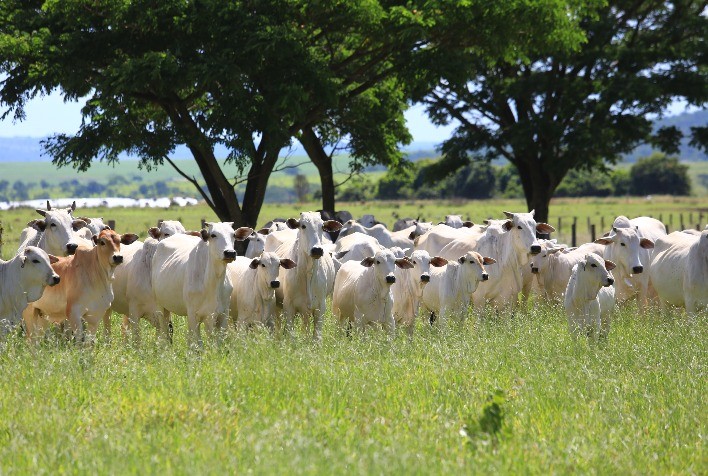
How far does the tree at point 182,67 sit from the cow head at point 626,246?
9.10 m

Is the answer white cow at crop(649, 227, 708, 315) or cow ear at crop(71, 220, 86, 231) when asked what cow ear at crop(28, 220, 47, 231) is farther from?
white cow at crop(649, 227, 708, 315)

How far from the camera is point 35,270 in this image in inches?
466

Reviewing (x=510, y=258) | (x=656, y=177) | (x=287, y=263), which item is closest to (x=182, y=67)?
(x=510, y=258)

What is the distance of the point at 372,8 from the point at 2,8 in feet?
29.8

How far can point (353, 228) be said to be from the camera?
20297mm

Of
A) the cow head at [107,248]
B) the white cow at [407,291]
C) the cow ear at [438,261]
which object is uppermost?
the cow head at [107,248]

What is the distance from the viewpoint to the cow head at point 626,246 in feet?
52.3

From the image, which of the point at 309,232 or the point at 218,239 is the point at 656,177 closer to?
the point at 309,232

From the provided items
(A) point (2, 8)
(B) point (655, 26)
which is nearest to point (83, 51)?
(A) point (2, 8)

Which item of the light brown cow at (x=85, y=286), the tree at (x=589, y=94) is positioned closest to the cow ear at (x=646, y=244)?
the light brown cow at (x=85, y=286)

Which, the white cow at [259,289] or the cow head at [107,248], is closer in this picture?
the cow head at [107,248]

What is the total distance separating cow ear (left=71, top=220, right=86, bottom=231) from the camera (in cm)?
1518

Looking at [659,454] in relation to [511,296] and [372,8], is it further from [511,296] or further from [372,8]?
[372,8]

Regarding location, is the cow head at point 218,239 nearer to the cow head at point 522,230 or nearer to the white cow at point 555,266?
the cow head at point 522,230
